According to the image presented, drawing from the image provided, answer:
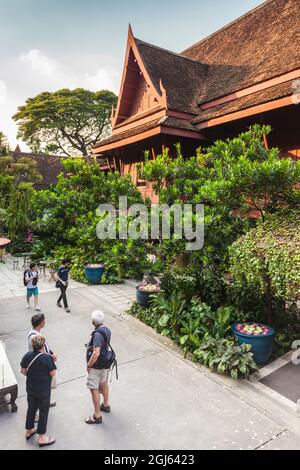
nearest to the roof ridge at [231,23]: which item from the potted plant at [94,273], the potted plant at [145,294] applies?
the potted plant at [94,273]

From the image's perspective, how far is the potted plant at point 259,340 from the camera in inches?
237

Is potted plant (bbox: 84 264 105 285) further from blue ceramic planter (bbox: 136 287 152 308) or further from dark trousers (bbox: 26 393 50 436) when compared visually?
dark trousers (bbox: 26 393 50 436)

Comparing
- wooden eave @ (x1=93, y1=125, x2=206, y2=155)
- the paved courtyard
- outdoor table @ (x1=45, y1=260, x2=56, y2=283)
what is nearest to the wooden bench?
the paved courtyard

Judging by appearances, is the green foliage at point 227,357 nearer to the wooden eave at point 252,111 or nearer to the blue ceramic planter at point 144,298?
the blue ceramic planter at point 144,298

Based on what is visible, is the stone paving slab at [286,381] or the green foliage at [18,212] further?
the green foliage at [18,212]

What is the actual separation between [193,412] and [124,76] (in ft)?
49.4

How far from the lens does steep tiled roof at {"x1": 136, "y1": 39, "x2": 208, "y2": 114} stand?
1331 cm

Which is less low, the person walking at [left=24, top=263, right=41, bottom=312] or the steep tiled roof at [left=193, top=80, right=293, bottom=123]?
the steep tiled roof at [left=193, top=80, right=293, bottom=123]

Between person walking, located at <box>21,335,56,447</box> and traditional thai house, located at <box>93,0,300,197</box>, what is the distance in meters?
9.07

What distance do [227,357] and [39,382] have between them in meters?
3.45

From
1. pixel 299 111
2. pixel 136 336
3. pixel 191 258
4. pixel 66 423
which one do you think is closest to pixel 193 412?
pixel 66 423

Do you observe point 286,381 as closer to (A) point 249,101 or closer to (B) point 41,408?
(B) point 41,408

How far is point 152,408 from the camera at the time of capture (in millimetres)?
4953
